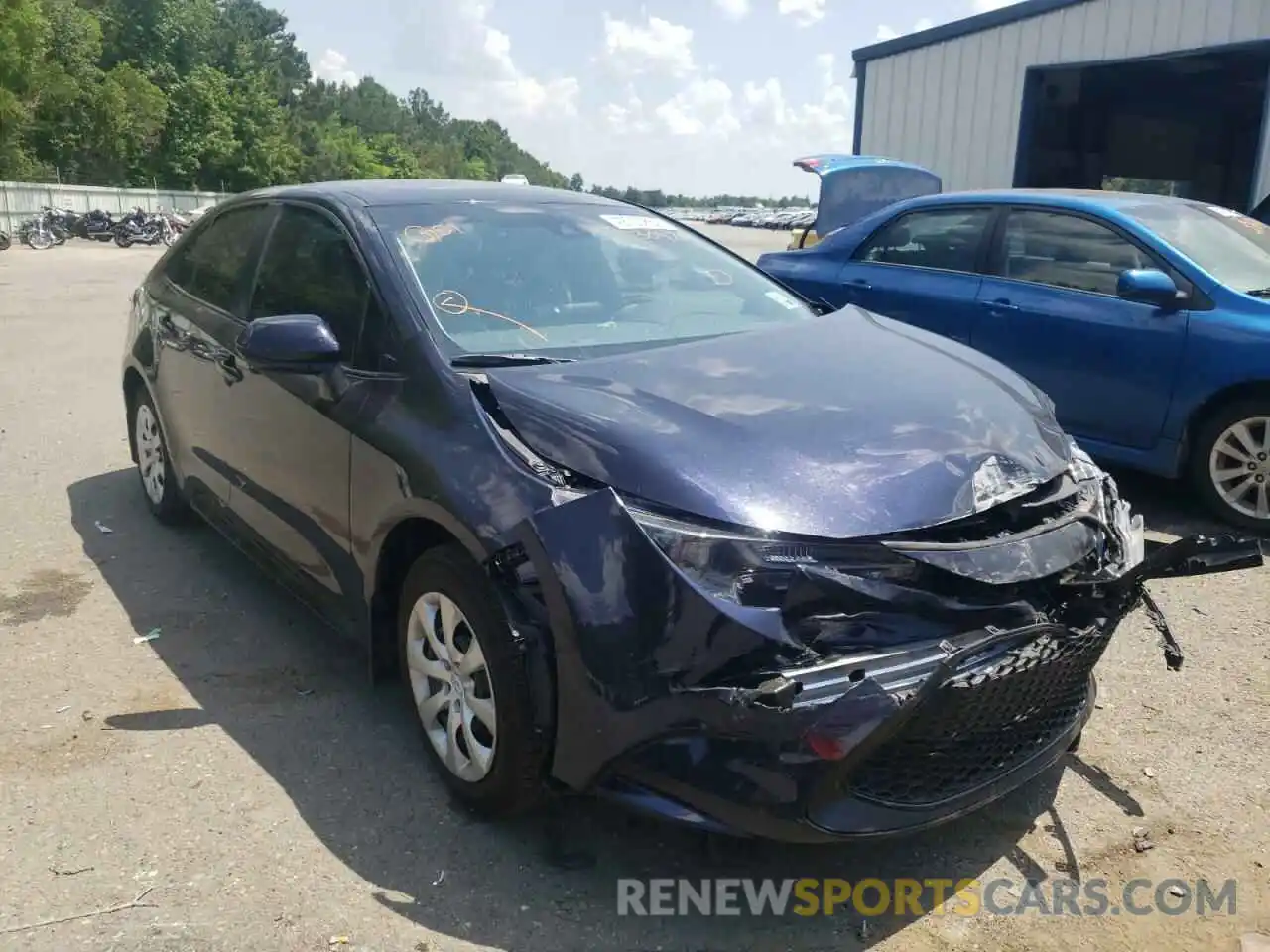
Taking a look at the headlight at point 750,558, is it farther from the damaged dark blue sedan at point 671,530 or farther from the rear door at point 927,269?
the rear door at point 927,269

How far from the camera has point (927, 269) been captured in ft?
21.9

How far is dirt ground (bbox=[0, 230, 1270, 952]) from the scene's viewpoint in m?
2.58

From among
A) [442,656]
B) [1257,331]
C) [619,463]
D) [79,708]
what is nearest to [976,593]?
[619,463]

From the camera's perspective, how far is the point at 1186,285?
5.47 meters

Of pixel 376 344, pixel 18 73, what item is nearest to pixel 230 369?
pixel 376 344

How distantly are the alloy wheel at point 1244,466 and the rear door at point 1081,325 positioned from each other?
0.31m

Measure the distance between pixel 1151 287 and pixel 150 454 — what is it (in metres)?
5.10

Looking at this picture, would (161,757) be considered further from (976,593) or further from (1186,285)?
(1186,285)

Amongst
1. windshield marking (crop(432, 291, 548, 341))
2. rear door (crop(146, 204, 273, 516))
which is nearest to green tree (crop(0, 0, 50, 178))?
rear door (crop(146, 204, 273, 516))

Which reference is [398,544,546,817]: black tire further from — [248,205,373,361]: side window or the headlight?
[248,205,373,361]: side window

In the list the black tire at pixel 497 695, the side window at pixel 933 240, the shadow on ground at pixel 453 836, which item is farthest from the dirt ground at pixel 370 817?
the side window at pixel 933 240

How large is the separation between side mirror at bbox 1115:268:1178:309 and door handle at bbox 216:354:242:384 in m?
4.22

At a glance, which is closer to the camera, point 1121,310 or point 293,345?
point 293,345

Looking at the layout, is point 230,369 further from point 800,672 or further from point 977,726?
point 977,726
